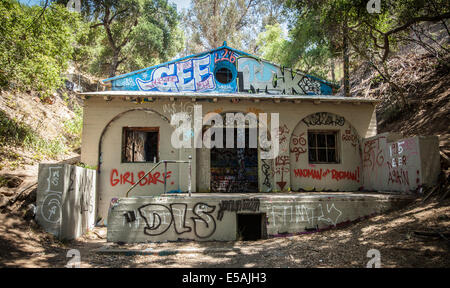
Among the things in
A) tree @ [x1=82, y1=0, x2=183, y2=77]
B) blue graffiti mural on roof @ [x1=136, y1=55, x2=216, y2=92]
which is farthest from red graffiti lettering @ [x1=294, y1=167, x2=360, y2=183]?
tree @ [x1=82, y1=0, x2=183, y2=77]

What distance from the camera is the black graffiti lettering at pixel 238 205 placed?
23.5 feet

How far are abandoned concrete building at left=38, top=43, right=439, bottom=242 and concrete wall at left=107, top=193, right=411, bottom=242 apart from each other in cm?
2

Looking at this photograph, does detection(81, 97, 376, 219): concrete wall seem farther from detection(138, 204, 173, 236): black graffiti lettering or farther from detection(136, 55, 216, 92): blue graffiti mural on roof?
detection(138, 204, 173, 236): black graffiti lettering

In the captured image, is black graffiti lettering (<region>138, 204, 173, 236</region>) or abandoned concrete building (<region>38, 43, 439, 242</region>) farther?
abandoned concrete building (<region>38, 43, 439, 242</region>)

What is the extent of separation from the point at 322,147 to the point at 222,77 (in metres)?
4.67

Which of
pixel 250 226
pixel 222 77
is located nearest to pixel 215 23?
pixel 222 77

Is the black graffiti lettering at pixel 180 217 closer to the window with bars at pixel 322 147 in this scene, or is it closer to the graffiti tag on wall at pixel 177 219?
the graffiti tag on wall at pixel 177 219

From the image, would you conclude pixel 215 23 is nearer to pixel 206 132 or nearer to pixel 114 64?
pixel 114 64

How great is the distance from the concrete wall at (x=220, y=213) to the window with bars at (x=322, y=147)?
293 cm

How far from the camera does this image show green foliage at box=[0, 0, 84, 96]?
29.2 ft

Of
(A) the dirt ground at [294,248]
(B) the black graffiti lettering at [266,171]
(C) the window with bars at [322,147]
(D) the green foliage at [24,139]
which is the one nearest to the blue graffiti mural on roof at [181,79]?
(B) the black graffiti lettering at [266,171]

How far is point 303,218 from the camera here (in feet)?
23.7

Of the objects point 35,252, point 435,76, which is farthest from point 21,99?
point 435,76

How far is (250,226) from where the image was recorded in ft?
25.8
